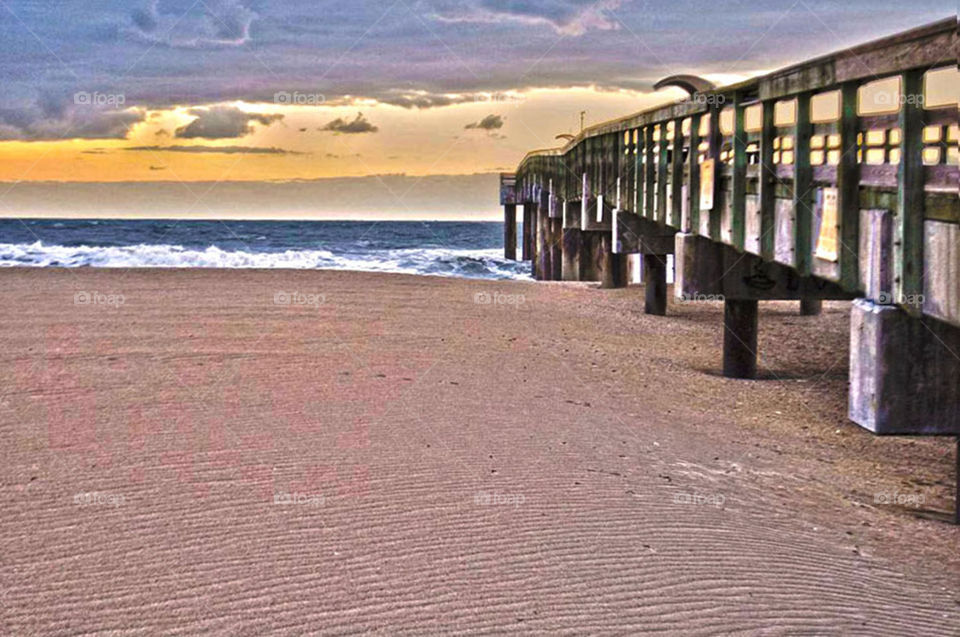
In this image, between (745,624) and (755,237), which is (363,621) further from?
(755,237)

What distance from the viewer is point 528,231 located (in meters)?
49.6

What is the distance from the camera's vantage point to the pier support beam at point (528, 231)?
156 ft

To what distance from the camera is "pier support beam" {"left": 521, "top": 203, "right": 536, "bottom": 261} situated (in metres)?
47.6

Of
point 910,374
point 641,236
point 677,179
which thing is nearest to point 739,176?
point 677,179

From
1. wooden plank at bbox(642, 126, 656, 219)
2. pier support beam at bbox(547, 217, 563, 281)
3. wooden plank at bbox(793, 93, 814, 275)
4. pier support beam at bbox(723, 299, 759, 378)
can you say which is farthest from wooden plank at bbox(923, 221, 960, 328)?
pier support beam at bbox(547, 217, 563, 281)

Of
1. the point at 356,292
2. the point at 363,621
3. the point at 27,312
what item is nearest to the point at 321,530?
the point at 363,621

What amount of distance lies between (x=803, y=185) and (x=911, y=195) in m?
2.15

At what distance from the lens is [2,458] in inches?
326

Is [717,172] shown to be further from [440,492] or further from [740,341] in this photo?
[440,492]

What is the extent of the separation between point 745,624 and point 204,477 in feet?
13.4

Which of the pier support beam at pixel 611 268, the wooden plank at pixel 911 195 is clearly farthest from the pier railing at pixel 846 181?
the pier support beam at pixel 611 268

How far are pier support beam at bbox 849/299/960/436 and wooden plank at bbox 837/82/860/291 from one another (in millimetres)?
871

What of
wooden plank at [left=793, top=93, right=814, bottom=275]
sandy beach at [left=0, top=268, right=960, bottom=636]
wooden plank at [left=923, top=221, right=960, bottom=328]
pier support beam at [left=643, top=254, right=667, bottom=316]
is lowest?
sandy beach at [left=0, top=268, right=960, bottom=636]

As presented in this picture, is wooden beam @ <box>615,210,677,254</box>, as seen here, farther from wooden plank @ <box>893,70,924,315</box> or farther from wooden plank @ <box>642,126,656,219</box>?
wooden plank @ <box>893,70,924,315</box>
